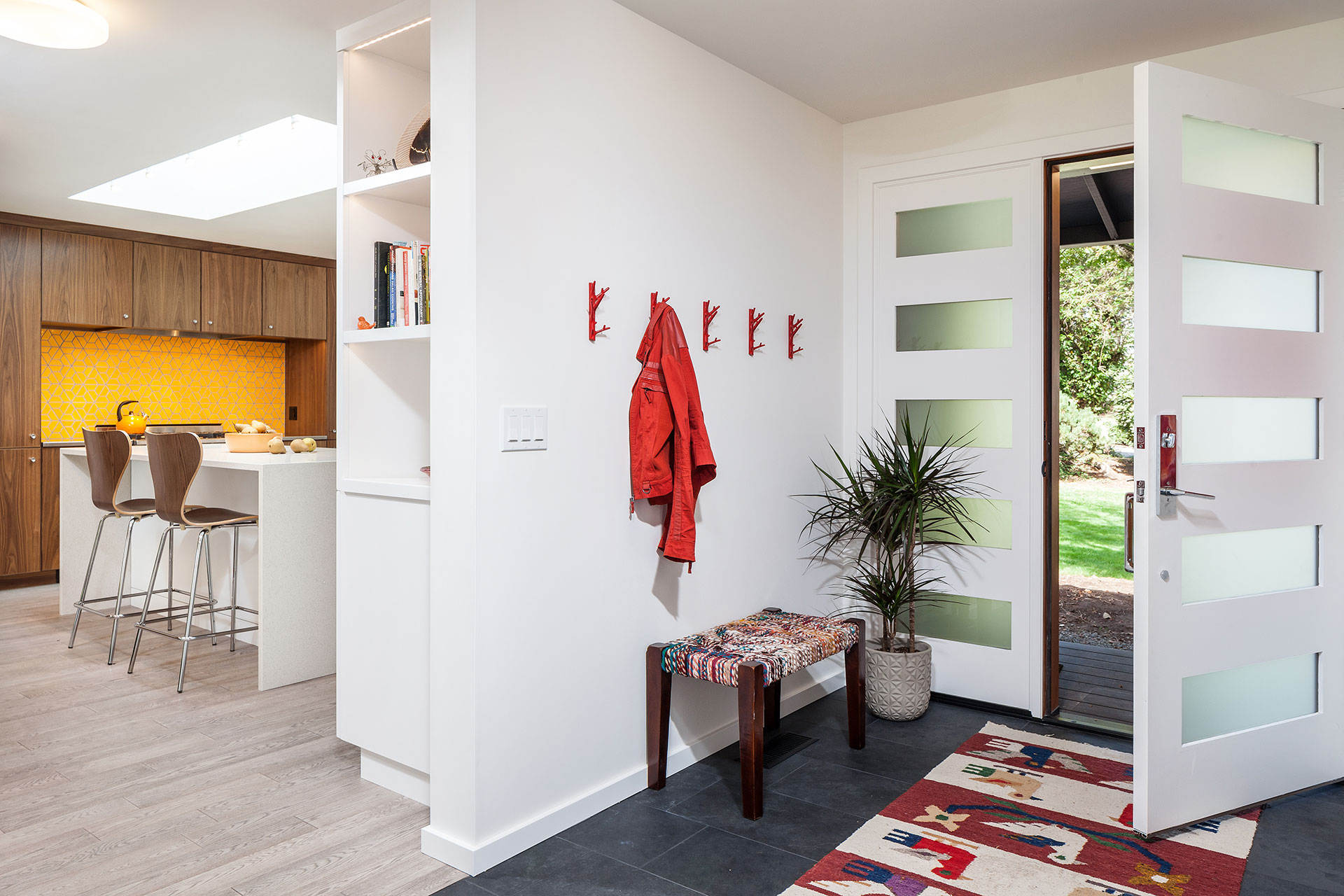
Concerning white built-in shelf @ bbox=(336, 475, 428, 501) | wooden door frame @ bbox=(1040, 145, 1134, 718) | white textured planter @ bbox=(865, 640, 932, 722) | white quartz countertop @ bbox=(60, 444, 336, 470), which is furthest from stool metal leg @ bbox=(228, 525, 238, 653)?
wooden door frame @ bbox=(1040, 145, 1134, 718)

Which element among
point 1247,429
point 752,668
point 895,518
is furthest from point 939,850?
point 1247,429

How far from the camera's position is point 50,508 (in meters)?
5.97

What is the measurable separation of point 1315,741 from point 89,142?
5782mm

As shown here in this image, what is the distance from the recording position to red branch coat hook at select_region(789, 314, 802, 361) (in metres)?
3.52


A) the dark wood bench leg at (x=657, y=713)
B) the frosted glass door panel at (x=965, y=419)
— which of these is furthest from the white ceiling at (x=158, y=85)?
the frosted glass door panel at (x=965, y=419)

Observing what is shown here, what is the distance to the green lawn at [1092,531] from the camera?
7285mm

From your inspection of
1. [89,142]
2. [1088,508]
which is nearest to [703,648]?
[89,142]

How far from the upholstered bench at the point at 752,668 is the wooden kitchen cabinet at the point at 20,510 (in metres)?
5.38

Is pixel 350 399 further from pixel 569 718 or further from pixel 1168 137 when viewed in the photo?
pixel 1168 137

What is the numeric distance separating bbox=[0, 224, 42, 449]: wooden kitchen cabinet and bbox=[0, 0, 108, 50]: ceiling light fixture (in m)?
3.68

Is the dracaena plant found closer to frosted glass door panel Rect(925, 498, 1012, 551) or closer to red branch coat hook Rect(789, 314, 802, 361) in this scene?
frosted glass door panel Rect(925, 498, 1012, 551)

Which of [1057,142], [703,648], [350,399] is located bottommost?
[703,648]

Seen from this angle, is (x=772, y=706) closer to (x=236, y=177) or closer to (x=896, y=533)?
(x=896, y=533)

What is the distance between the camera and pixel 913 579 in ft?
11.9
